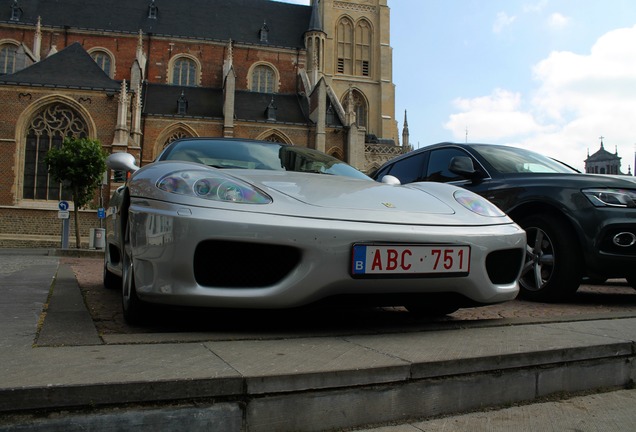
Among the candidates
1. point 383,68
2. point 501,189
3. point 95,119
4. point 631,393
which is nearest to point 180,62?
point 95,119

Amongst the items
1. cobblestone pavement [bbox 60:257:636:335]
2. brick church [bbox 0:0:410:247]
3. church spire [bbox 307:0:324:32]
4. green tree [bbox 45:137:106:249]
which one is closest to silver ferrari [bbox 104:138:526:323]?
cobblestone pavement [bbox 60:257:636:335]

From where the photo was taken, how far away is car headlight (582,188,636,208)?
4262 millimetres

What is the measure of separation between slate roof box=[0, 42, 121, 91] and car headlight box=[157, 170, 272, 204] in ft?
96.4

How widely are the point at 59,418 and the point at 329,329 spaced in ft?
4.96

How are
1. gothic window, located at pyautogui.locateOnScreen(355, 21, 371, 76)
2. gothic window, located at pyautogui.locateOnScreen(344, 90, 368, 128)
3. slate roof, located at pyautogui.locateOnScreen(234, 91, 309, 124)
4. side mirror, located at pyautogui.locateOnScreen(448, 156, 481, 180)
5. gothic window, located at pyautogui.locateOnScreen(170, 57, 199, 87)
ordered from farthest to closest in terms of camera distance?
gothic window, located at pyautogui.locateOnScreen(355, 21, 371, 76) → gothic window, located at pyautogui.locateOnScreen(344, 90, 368, 128) → gothic window, located at pyautogui.locateOnScreen(170, 57, 199, 87) → slate roof, located at pyautogui.locateOnScreen(234, 91, 309, 124) → side mirror, located at pyautogui.locateOnScreen(448, 156, 481, 180)

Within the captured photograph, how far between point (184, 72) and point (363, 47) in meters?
17.1

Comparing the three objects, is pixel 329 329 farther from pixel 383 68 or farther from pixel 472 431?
pixel 383 68

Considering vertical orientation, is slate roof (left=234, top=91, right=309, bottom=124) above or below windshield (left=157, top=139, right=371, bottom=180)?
above

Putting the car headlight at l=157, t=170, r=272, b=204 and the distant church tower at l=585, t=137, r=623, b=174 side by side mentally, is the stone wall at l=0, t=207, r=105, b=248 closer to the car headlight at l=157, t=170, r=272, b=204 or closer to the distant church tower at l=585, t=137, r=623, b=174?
the car headlight at l=157, t=170, r=272, b=204

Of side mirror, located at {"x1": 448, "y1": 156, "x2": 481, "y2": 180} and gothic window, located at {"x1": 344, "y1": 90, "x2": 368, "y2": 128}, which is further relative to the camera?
gothic window, located at {"x1": 344, "y1": 90, "x2": 368, "y2": 128}

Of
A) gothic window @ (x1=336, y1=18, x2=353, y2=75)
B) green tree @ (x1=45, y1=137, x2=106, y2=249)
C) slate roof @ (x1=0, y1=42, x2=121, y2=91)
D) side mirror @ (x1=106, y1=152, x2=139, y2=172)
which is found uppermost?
gothic window @ (x1=336, y1=18, x2=353, y2=75)

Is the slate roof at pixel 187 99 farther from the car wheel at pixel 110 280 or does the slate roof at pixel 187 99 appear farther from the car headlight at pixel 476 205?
the car headlight at pixel 476 205

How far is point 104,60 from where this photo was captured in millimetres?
39500

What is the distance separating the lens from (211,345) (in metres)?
2.18
